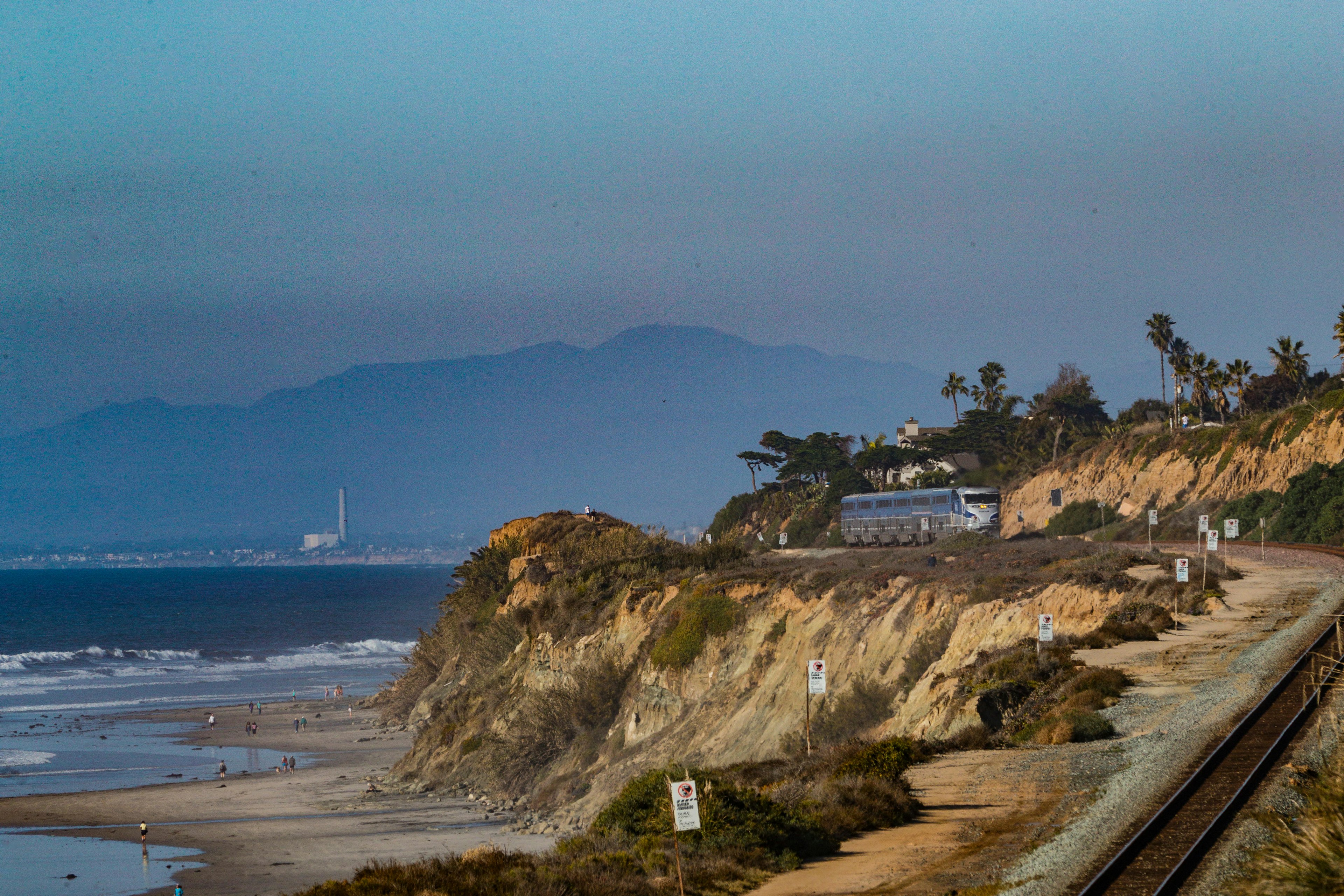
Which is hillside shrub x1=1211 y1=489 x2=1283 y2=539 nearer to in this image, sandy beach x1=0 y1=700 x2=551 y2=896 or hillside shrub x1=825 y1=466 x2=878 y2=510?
sandy beach x1=0 y1=700 x2=551 y2=896

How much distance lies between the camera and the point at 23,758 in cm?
5844

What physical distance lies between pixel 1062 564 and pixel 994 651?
1267 centimetres

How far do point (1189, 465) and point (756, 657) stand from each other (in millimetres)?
49373

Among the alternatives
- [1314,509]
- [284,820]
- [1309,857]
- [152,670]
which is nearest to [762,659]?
[284,820]

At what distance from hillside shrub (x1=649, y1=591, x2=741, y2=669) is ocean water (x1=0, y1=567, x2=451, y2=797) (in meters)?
23.0

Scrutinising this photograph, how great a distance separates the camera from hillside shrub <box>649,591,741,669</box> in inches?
1694

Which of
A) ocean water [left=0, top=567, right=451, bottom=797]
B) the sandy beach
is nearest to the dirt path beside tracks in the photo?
the sandy beach

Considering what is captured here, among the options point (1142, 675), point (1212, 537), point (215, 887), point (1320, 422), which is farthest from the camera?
point (1320, 422)

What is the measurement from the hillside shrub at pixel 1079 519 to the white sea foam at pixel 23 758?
62289 mm

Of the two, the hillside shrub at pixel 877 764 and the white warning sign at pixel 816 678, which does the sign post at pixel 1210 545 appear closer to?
the hillside shrub at pixel 877 764

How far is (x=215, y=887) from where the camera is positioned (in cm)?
3359

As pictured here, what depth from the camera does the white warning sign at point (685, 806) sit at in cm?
1232

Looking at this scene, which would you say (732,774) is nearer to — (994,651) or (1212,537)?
(994,651)

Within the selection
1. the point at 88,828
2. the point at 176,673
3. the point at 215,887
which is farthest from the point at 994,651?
the point at 176,673
